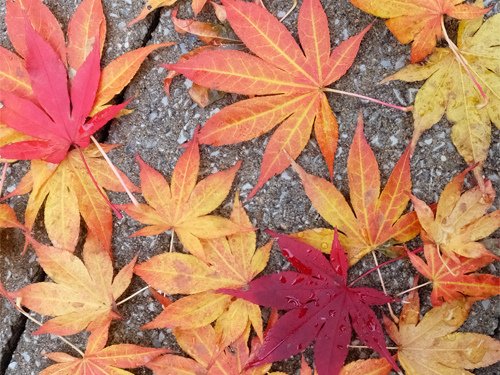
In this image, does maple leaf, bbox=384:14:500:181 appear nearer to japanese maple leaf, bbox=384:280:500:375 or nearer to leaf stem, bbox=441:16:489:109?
leaf stem, bbox=441:16:489:109

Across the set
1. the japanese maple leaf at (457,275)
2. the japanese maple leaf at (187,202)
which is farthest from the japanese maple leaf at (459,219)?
the japanese maple leaf at (187,202)

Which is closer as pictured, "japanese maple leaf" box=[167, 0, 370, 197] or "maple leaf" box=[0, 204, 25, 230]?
"japanese maple leaf" box=[167, 0, 370, 197]

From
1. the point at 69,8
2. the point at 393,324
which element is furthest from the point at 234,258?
the point at 69,8

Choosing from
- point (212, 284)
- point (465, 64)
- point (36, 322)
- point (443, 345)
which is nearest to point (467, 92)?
point (465, 64)

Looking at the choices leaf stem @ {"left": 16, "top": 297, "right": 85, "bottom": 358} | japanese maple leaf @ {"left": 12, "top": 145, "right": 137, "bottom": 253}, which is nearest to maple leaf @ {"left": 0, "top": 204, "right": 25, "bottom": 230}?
japanese maple leaf @ {"left": 12, "top": 145, "right": 137, "bottom": 253}

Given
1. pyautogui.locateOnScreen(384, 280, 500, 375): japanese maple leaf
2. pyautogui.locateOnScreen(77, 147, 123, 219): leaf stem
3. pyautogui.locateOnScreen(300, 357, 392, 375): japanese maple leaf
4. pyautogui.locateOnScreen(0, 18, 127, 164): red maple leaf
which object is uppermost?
pyautogui.locateOnScreen(0, 18, 127, 164): red maple leaf

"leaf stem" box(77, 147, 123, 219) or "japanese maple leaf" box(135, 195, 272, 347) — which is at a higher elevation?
"leaf stem" box(77, 147, 123, 219)

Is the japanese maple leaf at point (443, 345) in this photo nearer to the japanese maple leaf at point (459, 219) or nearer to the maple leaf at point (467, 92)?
the japanese maple leaf at point (459, 219)
